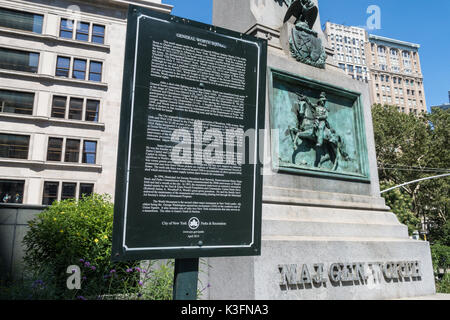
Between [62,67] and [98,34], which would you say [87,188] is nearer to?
[62,67]

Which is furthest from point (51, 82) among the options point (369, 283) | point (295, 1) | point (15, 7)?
point (369, 283)

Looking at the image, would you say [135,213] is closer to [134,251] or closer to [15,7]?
[134,251]

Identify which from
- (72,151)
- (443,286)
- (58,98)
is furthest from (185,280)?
(58,98)

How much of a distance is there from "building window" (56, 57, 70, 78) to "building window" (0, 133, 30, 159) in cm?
755

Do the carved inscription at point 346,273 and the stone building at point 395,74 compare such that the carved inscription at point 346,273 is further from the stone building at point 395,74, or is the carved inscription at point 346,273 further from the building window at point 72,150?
the stone building at point 395,74

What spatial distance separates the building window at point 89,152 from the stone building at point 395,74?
104466 millimetres

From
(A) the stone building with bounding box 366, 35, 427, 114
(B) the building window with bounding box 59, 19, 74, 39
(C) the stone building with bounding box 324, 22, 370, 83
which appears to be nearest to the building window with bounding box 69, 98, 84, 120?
(B) the building window with bounding box 59, 19, 74, 39

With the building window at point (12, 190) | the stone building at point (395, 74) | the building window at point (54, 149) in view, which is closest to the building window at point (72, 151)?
the building window at point (54, 149)

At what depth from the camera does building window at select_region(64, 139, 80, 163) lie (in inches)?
1384

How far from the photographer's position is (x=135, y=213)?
140 inches

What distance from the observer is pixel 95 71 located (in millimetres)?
37781

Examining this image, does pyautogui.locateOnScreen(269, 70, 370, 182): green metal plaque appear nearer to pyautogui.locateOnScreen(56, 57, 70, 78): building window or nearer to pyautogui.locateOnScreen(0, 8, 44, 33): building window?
pyautogui.locateOnScreen(56, 57, 70, 78): building window

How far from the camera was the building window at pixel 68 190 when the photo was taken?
112 ft

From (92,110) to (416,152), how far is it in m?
34.1
